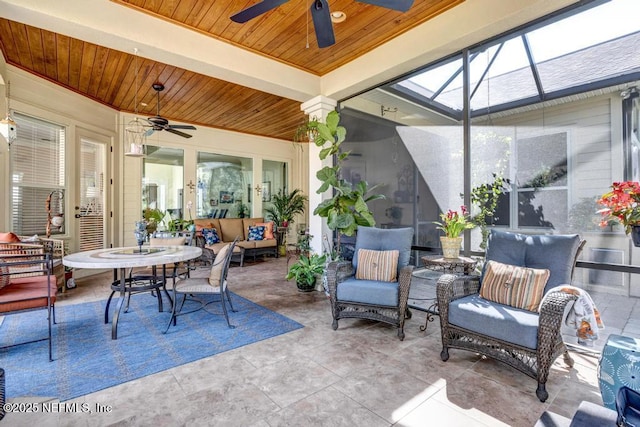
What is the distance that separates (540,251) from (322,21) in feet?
7.90

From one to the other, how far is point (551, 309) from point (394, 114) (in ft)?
9.58

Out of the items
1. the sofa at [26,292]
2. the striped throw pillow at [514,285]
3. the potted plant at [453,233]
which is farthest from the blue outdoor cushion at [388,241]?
the sofa at [26,292]

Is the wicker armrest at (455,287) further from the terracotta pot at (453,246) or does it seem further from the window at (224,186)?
the window at (224,186)

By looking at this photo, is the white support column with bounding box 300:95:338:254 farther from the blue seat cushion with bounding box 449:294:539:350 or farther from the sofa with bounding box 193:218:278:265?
Answer: the blue seat cushion with bounding box 449:294:539:350

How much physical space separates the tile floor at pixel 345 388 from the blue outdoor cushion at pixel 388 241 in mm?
788

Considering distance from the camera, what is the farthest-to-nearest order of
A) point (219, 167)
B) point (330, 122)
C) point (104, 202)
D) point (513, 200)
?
point (219, 167) → point (104, 202) → point (330, 122) → point (513, 200)

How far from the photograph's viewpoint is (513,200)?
297 centimetres

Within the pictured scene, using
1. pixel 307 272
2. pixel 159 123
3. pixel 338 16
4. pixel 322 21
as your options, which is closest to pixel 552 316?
pixel 322 21

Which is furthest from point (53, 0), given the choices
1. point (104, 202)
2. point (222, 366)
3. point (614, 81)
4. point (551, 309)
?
point (614, 81)

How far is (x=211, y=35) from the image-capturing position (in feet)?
11.1

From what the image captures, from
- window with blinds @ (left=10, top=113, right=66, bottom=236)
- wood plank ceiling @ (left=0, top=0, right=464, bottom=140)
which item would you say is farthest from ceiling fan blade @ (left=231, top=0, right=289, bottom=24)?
window with blinds @ (left=10, top=113, right=66, bottom=236)

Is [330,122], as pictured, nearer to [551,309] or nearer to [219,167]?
[551,309]

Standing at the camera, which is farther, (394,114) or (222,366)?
(394,114)

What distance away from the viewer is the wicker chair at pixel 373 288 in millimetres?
2846
